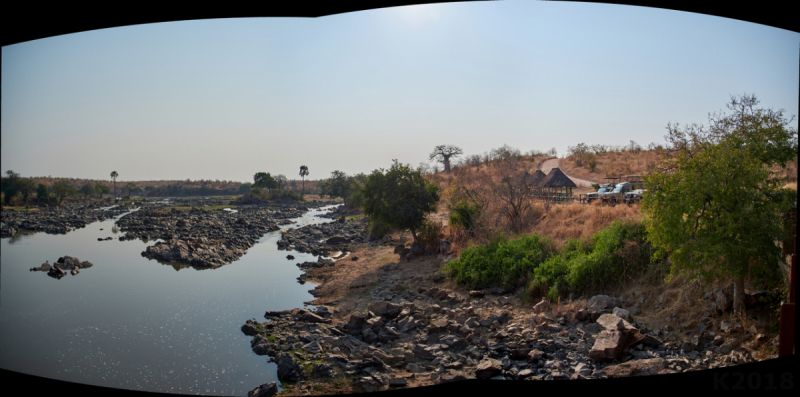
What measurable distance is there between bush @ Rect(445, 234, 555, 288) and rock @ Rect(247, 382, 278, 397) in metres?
7.48

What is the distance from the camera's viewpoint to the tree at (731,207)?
6750mm

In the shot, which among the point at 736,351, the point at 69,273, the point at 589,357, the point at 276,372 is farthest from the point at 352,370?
the point at 69,273

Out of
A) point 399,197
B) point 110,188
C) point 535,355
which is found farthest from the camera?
point 110,188

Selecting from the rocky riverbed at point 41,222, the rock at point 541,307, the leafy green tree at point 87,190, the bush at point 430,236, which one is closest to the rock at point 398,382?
the rock at point 541,307

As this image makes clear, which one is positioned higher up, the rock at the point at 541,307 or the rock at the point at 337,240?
the rock at the point at 541,307

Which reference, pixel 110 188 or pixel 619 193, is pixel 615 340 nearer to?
pixel 619 193

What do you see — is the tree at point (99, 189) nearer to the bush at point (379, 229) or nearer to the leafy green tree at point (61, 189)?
the leafy green tree at point (61, 189)

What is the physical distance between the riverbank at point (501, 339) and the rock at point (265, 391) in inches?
8.9

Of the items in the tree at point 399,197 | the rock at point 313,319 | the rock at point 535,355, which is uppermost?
the tree at point 399,197

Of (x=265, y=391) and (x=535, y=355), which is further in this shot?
(x=535, y=355)

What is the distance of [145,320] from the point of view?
1264cm

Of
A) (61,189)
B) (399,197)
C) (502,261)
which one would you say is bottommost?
(502,261)

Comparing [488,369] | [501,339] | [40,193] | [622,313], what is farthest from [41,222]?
[622,313]

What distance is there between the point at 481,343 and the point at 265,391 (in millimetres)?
4544
